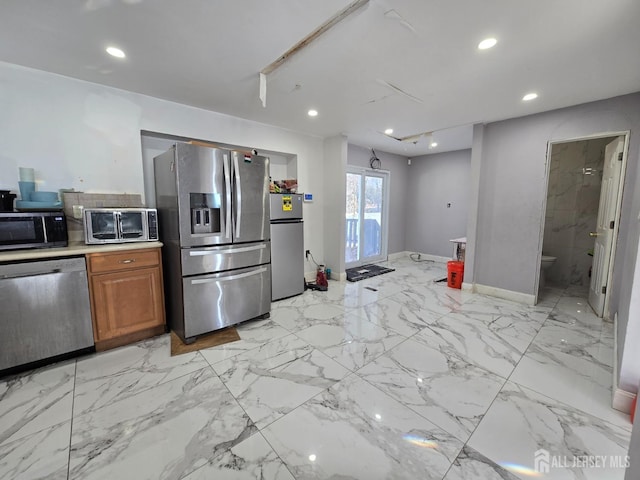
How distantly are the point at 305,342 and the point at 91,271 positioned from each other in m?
1.98

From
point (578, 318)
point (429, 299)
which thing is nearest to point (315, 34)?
point (429, 299)

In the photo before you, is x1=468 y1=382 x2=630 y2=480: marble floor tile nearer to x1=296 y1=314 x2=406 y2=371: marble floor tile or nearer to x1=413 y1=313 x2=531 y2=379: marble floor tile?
x1=413 y1=313 x2=531 y2=379: marble floor tile

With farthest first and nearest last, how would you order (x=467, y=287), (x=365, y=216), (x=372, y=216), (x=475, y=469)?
1. (x=372, y=216)
2. (x=365, y=216)
3. (x=467, y=287)
4. (x=475, y=469)

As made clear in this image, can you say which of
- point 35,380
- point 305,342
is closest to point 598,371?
point 305,342

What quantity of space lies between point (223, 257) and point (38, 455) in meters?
1.67

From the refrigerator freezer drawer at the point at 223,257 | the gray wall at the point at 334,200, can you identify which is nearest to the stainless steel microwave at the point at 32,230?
the refrigerator freezer drawer at the point at 223,257

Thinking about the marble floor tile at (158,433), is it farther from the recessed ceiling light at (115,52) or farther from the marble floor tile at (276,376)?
the recessed ceiling light at (115,52)

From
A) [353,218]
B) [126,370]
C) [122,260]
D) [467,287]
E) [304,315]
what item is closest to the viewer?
[126,370]

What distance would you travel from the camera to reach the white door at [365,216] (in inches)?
207

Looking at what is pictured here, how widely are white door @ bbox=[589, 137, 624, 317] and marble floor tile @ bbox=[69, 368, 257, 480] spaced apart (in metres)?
4.05

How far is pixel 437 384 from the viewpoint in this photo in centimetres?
193

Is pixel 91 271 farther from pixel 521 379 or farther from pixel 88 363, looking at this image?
pixel 521 379

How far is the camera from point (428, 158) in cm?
597

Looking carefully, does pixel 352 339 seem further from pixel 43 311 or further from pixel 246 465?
pixel 43 311
